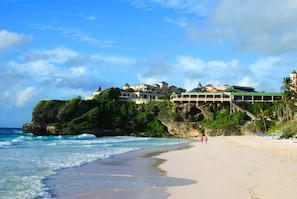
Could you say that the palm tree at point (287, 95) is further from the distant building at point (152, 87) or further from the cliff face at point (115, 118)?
the distant building at point (152, 87)

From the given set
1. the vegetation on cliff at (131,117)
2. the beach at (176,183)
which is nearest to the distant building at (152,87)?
the vegetation on cliff at (131,117)

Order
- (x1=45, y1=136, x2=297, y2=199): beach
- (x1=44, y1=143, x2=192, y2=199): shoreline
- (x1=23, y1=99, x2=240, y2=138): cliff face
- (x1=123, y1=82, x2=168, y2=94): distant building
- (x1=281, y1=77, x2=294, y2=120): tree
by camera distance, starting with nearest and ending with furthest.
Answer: (x1=45, y1=136, x2=297, y2=199): beach
(x1=44, y1=143, x2=192, y2=199): shoreline
(x1=281, y1=77, x2=294, y2=120): tree
(x1=23, y1=99, x2=240, y2=138): cliff face
(x1=123, y1=82, x2=168, y2=94): distant building

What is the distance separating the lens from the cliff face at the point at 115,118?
82562mm

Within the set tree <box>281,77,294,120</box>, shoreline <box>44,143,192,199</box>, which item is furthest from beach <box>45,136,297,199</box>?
tree <box>281,77,294,120</box>

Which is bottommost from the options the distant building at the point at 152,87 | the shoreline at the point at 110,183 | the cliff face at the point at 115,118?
the shoreline at the point at 110,183

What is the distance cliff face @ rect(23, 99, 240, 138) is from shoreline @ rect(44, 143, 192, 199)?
63.2 metres

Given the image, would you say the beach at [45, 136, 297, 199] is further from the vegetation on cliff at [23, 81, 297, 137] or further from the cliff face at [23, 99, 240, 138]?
the cliff face at [23, 99, 240, 138]

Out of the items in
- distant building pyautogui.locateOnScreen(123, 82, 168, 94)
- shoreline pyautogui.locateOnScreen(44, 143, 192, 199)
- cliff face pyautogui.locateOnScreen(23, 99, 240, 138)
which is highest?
distant building pyautogui.locateOnScreen(123, 82, 168, 94)

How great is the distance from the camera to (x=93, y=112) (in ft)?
278

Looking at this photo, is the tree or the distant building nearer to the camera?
the tree

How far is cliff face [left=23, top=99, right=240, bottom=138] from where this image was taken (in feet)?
271

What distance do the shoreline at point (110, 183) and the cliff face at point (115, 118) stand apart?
6320 centimetres

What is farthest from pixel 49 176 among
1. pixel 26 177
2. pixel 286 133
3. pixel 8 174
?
pixel 286 133

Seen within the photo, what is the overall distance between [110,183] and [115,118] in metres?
72.8
